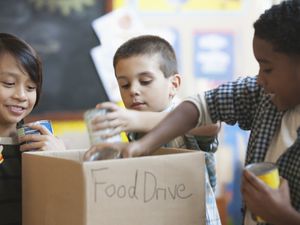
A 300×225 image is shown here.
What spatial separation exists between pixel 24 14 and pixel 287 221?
2266 mm

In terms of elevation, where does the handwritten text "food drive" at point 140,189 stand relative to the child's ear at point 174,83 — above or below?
below

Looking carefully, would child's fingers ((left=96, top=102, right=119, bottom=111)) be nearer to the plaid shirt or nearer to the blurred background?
the plaid shirt

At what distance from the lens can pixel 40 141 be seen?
1.39 m

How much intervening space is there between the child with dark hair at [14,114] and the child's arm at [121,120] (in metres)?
0.35

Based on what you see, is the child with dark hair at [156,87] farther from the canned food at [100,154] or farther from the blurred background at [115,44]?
the blurred background at [115,44]

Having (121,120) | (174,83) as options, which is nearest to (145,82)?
(174,83)

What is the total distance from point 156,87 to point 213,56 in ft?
5.50

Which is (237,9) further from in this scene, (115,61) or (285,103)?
(285,103)

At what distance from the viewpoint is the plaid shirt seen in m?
1.15

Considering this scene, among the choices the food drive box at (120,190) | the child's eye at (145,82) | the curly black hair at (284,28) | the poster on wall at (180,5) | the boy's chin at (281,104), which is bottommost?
the food drive box at (120,190)

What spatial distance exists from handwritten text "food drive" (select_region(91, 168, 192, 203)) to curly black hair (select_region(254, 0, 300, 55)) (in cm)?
35

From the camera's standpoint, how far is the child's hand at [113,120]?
1.03 m

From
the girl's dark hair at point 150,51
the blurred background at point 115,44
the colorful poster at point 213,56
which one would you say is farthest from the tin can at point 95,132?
the colorful poster at point 213,56

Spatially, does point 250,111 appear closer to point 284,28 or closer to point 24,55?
point 284,28
